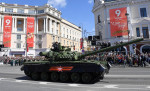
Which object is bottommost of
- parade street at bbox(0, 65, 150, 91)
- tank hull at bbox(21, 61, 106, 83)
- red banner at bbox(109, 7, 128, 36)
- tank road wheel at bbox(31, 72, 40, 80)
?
parade street at bbox(0, 65, 150, 91)

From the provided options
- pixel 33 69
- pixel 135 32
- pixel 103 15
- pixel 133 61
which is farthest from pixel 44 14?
pixel 33 69

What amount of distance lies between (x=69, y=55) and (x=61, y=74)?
1.53 meters

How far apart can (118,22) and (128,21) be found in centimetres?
223

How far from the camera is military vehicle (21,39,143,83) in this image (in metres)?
9.19

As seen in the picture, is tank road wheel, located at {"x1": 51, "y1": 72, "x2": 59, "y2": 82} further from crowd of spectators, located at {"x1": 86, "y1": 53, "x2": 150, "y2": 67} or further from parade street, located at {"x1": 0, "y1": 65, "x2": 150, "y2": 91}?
crowd of spectators, located at {"x1": 86, "y1": 53, "x2": 150, "y2": 67}

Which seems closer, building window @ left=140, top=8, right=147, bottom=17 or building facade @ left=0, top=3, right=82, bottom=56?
building window @ left=140, top=8, right=147, bottom=17

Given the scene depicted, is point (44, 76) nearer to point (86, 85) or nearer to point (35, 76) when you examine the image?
point (35, 76)

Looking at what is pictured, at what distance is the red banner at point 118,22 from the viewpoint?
2809 centimetres

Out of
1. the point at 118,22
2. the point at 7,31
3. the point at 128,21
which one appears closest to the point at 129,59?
the point at 118,22

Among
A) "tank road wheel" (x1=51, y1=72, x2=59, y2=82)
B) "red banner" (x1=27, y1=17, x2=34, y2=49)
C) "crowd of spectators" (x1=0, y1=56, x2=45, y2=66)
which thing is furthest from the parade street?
"red banner" (x1=27, y1=17, x2=34, y2=49)

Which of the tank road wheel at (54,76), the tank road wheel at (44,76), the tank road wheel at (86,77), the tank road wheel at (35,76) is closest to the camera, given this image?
the tank road wheel at (86,77)

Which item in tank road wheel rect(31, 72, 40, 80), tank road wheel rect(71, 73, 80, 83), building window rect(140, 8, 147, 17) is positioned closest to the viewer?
tank road wheel rect(71, 73, 80, 83)

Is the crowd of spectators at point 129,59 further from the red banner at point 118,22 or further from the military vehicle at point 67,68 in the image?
the military vehicle at point 67,68

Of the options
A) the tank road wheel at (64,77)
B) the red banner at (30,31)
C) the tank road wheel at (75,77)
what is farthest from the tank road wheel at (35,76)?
the red banner at (30,31)
